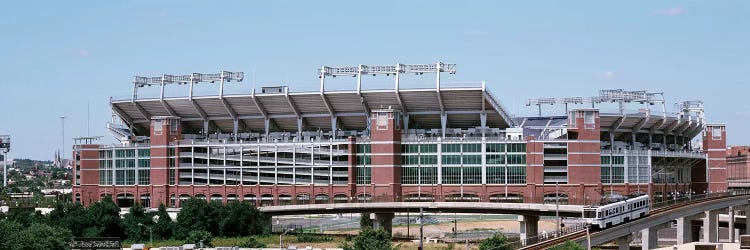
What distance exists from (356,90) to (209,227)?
3124cm

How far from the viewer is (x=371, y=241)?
111 meters

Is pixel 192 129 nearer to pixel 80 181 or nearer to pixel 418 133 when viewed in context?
pixel 80 181

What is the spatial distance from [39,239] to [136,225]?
36578 mm

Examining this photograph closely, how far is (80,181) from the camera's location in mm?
177250

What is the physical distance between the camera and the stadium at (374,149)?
15412 centimetres

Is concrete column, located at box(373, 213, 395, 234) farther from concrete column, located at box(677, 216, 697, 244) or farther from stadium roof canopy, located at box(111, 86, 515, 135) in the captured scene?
concrete column, located at box(677, 216, 697, 244)

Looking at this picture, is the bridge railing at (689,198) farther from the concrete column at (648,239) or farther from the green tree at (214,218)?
the green tree at (214,218)

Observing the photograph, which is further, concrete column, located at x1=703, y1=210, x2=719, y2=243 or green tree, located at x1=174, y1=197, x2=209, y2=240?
concrete column, located at x1=703, y1=210, x2=719, y2=243

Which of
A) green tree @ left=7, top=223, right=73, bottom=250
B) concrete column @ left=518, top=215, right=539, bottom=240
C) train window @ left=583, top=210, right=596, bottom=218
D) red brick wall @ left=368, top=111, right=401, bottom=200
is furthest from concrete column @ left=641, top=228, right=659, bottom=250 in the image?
green tree @ left=7, top=223, right=73, bottom=250

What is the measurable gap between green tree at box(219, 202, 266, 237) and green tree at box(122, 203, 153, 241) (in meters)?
10.00

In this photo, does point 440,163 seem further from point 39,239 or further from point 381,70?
point 39,239

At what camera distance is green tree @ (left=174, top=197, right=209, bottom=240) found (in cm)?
13925

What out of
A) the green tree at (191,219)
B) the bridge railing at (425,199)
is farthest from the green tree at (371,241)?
the bridge railing at (425,199)

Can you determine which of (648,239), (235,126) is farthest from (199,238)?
(648,239)
